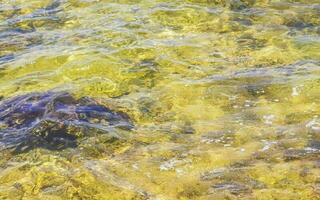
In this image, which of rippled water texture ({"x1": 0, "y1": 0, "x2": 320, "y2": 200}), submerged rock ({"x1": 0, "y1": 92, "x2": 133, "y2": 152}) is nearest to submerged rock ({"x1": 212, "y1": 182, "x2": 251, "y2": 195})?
rippled water texture ({"x1": 0, "y1": 0, "x2": 320, "y2": 200})

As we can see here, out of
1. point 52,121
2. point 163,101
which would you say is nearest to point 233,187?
point 163,101

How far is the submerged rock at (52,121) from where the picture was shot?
5180 mm

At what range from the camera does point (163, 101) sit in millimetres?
6086

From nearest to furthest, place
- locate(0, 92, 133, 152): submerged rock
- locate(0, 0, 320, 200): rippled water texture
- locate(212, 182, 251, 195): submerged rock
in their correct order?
1. locate(212, 182, 251, 195): submerged rock
2. locate(0, 0, 320, 200): rippled water texture
3. locate(0, 92, 133, 152): submerged rock

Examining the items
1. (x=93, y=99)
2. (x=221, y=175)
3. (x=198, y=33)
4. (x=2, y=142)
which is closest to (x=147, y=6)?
(x=198, y=33)

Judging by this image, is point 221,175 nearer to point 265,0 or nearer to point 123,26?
point 123,26

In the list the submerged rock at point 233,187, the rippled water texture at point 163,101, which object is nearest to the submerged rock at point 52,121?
the rippled water texture at point 163,101

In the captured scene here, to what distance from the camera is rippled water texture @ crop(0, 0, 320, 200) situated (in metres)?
4.46

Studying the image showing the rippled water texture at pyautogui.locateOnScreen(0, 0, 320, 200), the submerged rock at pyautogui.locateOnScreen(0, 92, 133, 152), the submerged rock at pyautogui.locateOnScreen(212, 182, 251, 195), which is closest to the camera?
the submerged rock at pyautogui.locateOnScreen(212, 182, 251, 195)

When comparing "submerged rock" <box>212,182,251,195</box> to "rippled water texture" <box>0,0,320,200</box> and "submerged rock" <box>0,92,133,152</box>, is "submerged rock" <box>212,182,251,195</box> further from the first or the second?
"submerged rock" <box>0,92,133,152</box>

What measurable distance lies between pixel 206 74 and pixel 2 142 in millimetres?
3132

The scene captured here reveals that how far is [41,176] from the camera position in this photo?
15.1 feet

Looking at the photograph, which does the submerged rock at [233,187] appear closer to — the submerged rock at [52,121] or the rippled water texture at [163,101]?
the rippled water texture at [163,101]

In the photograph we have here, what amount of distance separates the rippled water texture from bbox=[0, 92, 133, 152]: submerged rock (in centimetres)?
2
